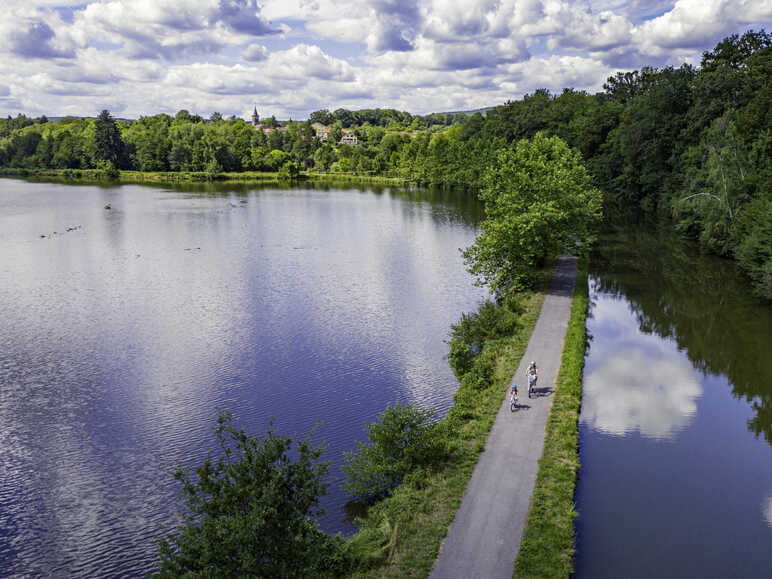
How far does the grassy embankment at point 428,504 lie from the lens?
13906 millimetres

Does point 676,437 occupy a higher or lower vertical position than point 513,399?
lower

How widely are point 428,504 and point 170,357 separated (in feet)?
54.8

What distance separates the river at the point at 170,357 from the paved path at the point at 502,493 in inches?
131

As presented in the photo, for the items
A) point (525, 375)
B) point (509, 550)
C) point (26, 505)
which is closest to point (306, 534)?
point (509, 550)

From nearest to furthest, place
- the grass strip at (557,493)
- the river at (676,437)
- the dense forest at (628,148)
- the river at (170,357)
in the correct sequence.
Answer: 1. the grass strip at (557,493)
2. the river at (676,437)
3. the river at (170,357)
4. the dense forest at (628,148)

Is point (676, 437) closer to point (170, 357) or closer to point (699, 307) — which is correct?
point (699, 307)

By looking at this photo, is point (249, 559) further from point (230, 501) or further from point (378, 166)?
point (378, 166)

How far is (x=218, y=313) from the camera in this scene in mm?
34781

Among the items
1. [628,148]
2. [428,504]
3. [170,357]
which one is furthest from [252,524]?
[628,148]

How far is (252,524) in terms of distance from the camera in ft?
32.8

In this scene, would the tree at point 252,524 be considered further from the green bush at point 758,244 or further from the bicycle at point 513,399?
the green bush at point 758,244

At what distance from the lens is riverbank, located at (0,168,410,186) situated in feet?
451

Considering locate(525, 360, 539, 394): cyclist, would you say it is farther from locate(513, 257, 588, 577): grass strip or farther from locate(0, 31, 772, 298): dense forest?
locate(0, 31, 772, 298): dense forest

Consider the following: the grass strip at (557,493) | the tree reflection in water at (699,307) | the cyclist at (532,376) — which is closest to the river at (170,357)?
the cyclist at (532,376)
